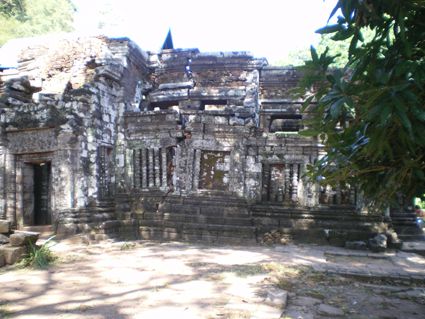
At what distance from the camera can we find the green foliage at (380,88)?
7.52 ft

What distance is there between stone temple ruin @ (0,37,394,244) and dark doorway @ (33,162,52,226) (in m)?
0.03

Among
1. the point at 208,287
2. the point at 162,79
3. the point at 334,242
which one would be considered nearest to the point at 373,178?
the point at 208,287

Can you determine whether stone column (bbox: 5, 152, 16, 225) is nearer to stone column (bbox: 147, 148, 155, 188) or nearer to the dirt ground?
the dirt ground

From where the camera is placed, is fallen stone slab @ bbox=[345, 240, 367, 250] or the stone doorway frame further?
the stone doorway frame

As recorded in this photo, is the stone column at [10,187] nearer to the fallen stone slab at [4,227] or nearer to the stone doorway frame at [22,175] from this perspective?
the stone doorway frame at [22,175]

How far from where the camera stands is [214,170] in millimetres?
9594

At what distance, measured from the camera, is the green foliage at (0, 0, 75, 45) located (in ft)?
66.9

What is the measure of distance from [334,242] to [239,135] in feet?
11.4

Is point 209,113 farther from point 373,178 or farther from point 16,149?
point 373,178

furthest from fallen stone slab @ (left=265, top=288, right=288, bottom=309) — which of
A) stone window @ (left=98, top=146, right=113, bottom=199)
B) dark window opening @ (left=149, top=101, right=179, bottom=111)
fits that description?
dark window opening @ (left=149, top=101, right=179, bottom=111)

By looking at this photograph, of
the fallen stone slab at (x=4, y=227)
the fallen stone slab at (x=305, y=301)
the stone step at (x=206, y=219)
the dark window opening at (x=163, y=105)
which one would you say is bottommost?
the fallen stone slab at (x=305, y=301)

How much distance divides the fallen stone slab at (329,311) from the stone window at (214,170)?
535 centimetres

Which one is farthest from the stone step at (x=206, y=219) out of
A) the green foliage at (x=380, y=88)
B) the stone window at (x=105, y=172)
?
the green foliage at (x=380, y=88)

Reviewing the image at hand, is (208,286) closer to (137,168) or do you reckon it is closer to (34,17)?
(137,168)
